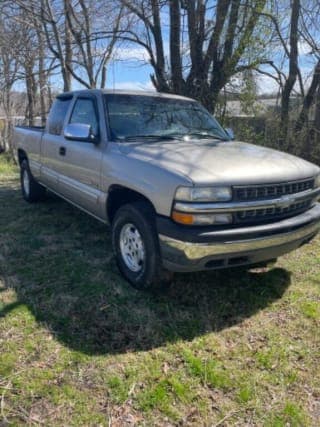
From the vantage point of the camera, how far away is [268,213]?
3176 millimetres

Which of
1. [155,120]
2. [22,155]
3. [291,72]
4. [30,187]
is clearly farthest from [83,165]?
[291,72]

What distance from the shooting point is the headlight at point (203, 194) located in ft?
9.50

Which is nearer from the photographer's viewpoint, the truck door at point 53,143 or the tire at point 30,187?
the truck door at point 53,143

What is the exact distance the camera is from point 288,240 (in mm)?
3320

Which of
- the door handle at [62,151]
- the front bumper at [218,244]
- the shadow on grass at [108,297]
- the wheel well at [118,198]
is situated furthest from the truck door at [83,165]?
the front bumper at [218,244]

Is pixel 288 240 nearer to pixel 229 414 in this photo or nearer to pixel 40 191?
pixel 229 414

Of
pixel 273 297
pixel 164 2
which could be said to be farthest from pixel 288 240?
pixel 164 2

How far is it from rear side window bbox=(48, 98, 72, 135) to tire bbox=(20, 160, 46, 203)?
1.26 metres

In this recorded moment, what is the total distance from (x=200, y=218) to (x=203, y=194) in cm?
18

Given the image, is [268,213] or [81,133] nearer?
[268,213]

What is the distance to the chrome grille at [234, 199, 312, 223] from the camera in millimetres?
3033

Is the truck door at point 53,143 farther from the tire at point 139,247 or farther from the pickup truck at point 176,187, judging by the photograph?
the tire at point 139,247

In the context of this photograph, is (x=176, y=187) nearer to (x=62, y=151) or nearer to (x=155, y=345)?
(x=155, y=345)

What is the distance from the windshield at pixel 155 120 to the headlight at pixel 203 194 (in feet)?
4.23
